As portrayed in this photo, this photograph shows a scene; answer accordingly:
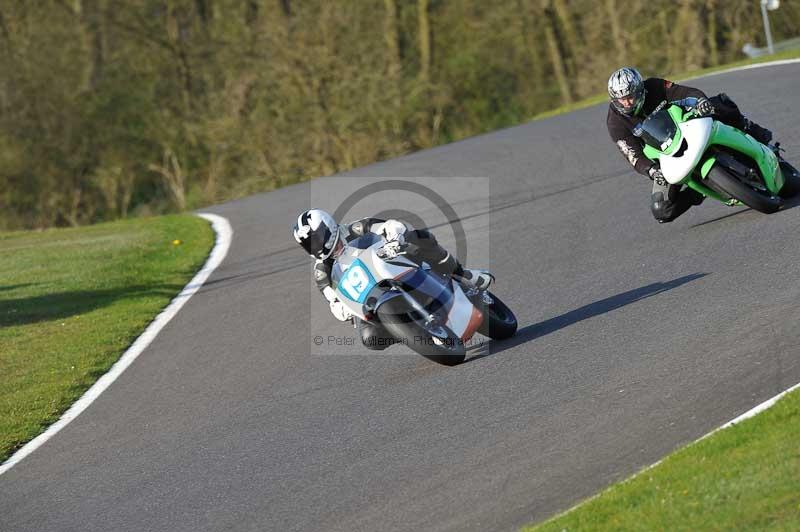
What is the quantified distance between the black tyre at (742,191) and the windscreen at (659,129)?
1.55 feet

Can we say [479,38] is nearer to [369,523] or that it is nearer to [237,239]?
[237,239]

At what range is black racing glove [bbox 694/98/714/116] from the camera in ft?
32.5

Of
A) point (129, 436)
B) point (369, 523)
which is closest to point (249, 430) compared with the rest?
point (129, 436)

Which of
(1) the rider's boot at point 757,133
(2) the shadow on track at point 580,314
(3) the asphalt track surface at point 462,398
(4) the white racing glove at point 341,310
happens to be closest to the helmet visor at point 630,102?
(1) the rider's boot at point 757,133

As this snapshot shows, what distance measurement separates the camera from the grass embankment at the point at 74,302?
1034cm

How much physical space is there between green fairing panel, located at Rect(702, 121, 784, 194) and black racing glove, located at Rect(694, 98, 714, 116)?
0.35 feet

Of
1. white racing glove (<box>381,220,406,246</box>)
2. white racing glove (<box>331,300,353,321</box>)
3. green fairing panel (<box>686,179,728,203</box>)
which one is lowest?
white racing glove (<box>331,300,353,321</box>)

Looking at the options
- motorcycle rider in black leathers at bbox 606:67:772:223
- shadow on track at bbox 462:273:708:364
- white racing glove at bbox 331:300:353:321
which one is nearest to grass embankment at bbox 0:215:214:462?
white racing glove at bbox 331:300:353:321

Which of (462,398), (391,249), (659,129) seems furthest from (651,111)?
(462,398)

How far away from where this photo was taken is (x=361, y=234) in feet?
28.6

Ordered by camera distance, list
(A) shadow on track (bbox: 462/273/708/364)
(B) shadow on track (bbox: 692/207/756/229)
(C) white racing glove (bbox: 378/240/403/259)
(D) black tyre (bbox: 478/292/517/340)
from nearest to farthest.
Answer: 1. (C) white racing glove (bbox: 378/240/403/259)
2. (D) black tyre (bbox: 478/292/517/340)
3. (A) shadow on track (bbox: 462/273/708/364)
4. (B) shadow on track (bbox: 692/207/756/229)

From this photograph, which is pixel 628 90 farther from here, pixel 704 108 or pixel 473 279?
pixel 473 279

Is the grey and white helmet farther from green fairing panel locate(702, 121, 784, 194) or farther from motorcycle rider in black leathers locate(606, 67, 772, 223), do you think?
green fairing panel locate(702, 121, 784, 194)

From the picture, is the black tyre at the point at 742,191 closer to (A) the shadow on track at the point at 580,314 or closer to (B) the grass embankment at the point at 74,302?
(A) the shadow on track at the point at 580,314
